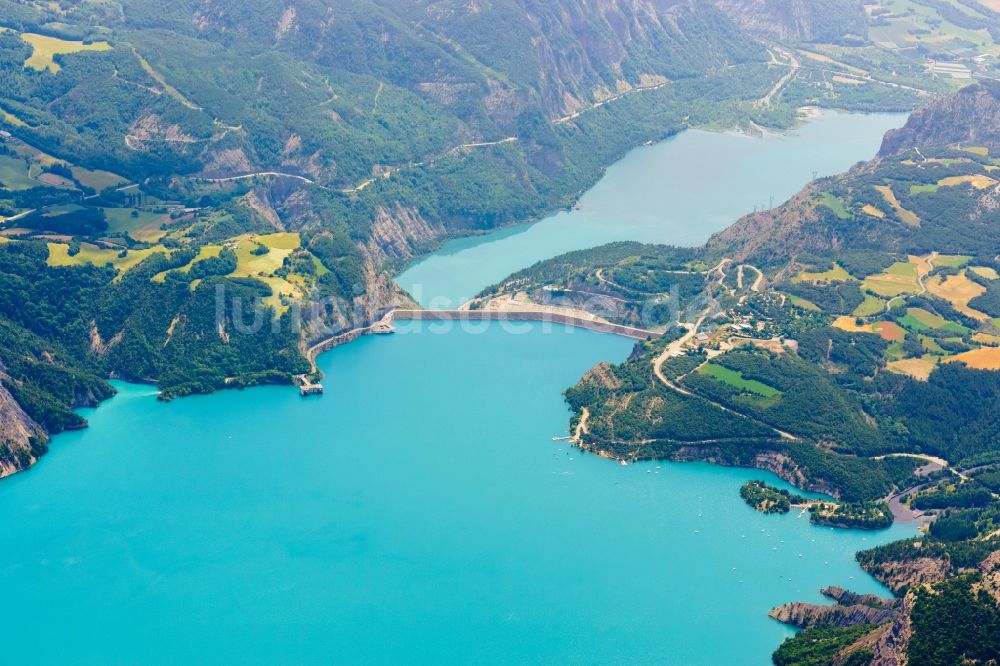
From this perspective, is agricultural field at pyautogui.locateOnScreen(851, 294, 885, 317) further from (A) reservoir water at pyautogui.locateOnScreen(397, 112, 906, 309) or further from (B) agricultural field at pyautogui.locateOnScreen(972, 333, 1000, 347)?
(A) reservoir water at pyautogui.locateOnScreen(397, 112, 906, 309)

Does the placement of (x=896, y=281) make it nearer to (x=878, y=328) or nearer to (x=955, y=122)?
(x=878, y=328)

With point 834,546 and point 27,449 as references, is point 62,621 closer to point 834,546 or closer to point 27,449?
point 27,449

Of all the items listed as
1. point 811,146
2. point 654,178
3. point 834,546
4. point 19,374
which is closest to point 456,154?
point 654,178

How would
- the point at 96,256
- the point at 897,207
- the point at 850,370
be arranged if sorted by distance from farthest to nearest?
1. the point at 897,207
2. the point at 96,256
3. the point at 850,370

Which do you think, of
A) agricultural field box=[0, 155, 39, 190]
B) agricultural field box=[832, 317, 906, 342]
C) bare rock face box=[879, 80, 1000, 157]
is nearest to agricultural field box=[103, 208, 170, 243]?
agricultural field box=[0, 155, 39, 190]

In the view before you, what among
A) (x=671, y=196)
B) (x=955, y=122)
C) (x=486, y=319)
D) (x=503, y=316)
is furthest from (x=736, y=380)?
(x=955, y=122)

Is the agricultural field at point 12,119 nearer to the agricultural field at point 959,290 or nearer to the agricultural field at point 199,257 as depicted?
the agricultural field at point 199,257
